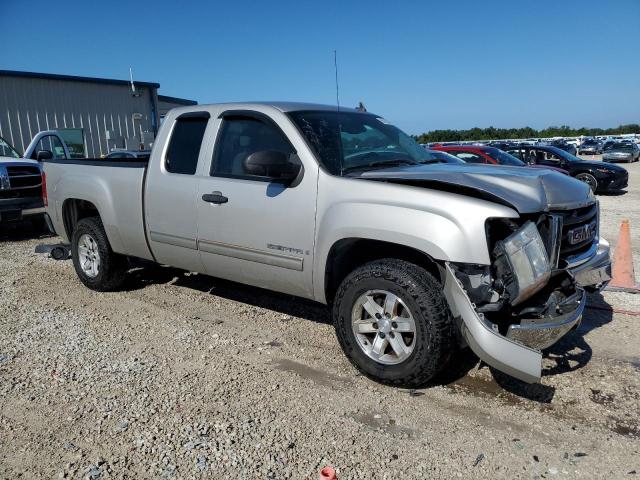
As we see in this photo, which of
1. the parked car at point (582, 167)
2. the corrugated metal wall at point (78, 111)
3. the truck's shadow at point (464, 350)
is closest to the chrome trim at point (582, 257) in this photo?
the truck's shadow at point (464, 350)

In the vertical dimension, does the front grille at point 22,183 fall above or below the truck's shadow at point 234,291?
above

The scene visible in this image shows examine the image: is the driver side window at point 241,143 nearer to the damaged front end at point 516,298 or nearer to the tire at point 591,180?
the damaged front end at point 516,298

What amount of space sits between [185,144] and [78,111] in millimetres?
19363

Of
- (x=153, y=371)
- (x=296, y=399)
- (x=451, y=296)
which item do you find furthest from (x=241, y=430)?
(x=451, y=296)

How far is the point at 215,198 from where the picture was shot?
430 centimetres

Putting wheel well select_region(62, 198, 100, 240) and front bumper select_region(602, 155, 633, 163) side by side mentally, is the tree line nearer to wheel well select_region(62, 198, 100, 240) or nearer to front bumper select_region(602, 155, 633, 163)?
front bumper select_region(602, 155, 633, 163)

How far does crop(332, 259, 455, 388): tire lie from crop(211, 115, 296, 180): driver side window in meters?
1.18

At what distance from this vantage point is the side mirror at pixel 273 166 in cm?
365

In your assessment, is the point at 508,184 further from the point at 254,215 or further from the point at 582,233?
the point at 254,215

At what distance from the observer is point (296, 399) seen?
135 inches

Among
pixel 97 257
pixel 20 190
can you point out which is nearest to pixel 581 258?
pixel 97 257

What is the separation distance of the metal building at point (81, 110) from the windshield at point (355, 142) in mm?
18494

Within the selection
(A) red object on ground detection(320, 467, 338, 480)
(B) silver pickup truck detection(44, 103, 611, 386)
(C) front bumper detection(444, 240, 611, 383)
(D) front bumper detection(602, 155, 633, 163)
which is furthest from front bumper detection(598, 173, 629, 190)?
(D) front bumper detection(602, 155, 633, 163)

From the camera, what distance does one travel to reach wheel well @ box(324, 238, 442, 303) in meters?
3.58
